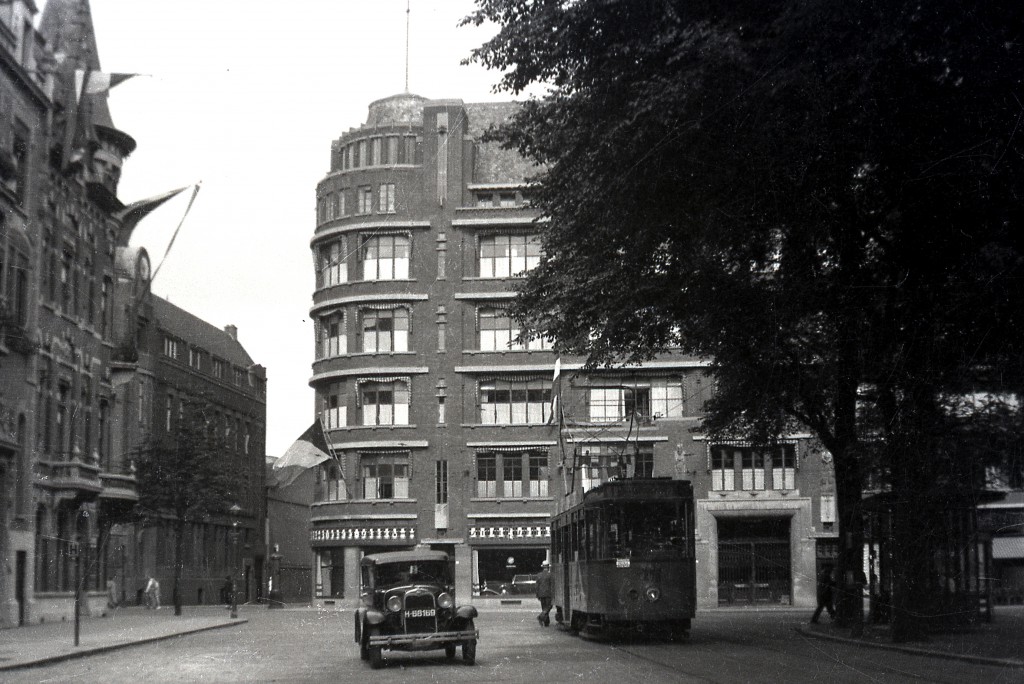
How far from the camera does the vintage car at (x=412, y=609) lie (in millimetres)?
23922

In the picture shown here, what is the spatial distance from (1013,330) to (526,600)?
144ft

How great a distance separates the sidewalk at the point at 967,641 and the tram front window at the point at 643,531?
4233mm

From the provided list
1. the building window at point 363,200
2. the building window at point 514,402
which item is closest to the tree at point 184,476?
the building window at point 514,402

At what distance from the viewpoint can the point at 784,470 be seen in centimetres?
5928

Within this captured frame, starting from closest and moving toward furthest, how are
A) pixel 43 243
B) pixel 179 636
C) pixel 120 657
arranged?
pixel 120 657 < pixel 179 636 < pixel 43 243

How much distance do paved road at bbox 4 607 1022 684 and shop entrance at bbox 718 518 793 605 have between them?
23542 mm

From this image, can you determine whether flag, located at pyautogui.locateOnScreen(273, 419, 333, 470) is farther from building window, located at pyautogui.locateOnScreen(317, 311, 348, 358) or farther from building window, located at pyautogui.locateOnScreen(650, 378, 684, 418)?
building window, located at pyautogui.locateOnScreen(650, 378, 684, 418)

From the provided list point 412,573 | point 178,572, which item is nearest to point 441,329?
point 178,572

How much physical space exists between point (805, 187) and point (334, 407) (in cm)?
4538

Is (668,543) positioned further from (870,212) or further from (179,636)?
(179,636)

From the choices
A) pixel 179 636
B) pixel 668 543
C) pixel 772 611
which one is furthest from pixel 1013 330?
pixel 772 611

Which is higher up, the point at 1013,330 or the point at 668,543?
the point at 1013,330

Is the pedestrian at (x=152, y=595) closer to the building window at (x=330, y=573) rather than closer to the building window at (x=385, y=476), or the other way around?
the building window at (x=330, y=573)

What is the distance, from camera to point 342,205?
66.1 m
